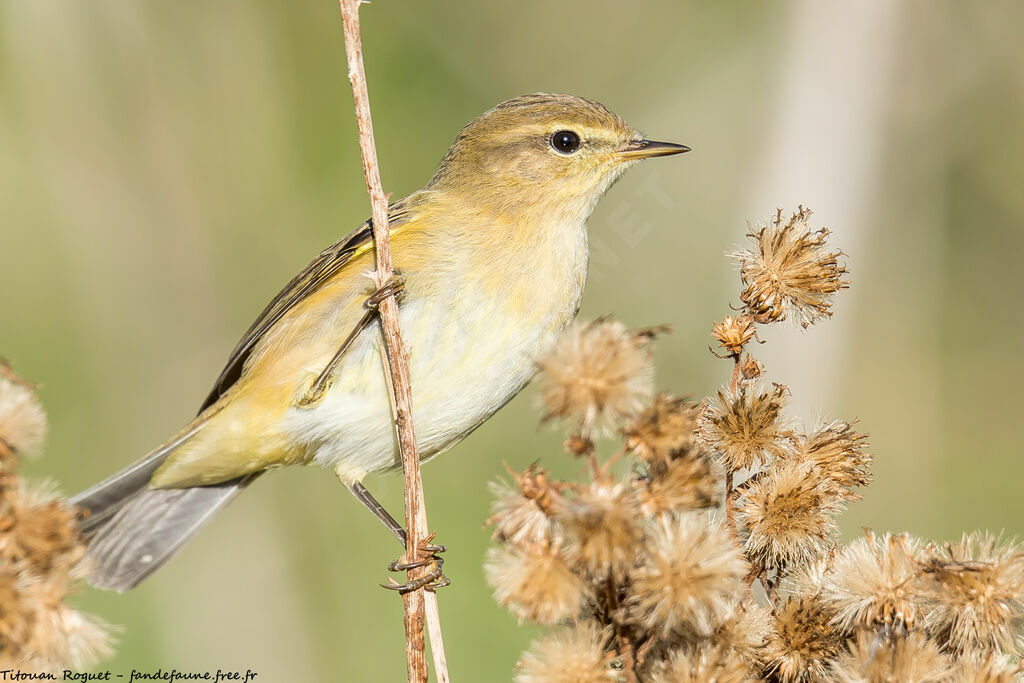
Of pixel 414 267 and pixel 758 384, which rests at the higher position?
pixel 414 267

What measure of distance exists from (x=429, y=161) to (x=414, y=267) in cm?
298

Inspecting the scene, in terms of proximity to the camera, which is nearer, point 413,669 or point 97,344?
point 413,669

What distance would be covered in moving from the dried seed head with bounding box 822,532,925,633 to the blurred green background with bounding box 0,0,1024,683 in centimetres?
294

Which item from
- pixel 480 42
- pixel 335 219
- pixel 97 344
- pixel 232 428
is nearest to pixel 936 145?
pixel 480 42

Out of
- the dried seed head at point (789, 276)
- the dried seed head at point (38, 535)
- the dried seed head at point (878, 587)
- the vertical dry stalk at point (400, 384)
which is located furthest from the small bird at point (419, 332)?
the dried seed head at point (878, 587)

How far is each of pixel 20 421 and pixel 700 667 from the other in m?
1.18

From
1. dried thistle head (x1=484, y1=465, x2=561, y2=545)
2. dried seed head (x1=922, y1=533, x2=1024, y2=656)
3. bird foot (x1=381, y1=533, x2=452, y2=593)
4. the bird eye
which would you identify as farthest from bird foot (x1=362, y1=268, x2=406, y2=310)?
dried seed head (x1=922, y1=533, x2=1024, y2=656)

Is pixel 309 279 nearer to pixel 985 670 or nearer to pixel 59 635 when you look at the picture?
pixel 59 635

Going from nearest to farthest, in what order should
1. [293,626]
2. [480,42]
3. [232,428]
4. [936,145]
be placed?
[232,428] < [293,626] < [936,145] < [480,42]

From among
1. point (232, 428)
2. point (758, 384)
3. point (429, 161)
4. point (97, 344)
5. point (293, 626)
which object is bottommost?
point (758, 384)

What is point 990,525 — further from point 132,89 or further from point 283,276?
point 132,89

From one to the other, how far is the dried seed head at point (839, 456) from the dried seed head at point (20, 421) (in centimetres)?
136

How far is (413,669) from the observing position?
203cm

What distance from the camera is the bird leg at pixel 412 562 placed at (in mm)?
2430
